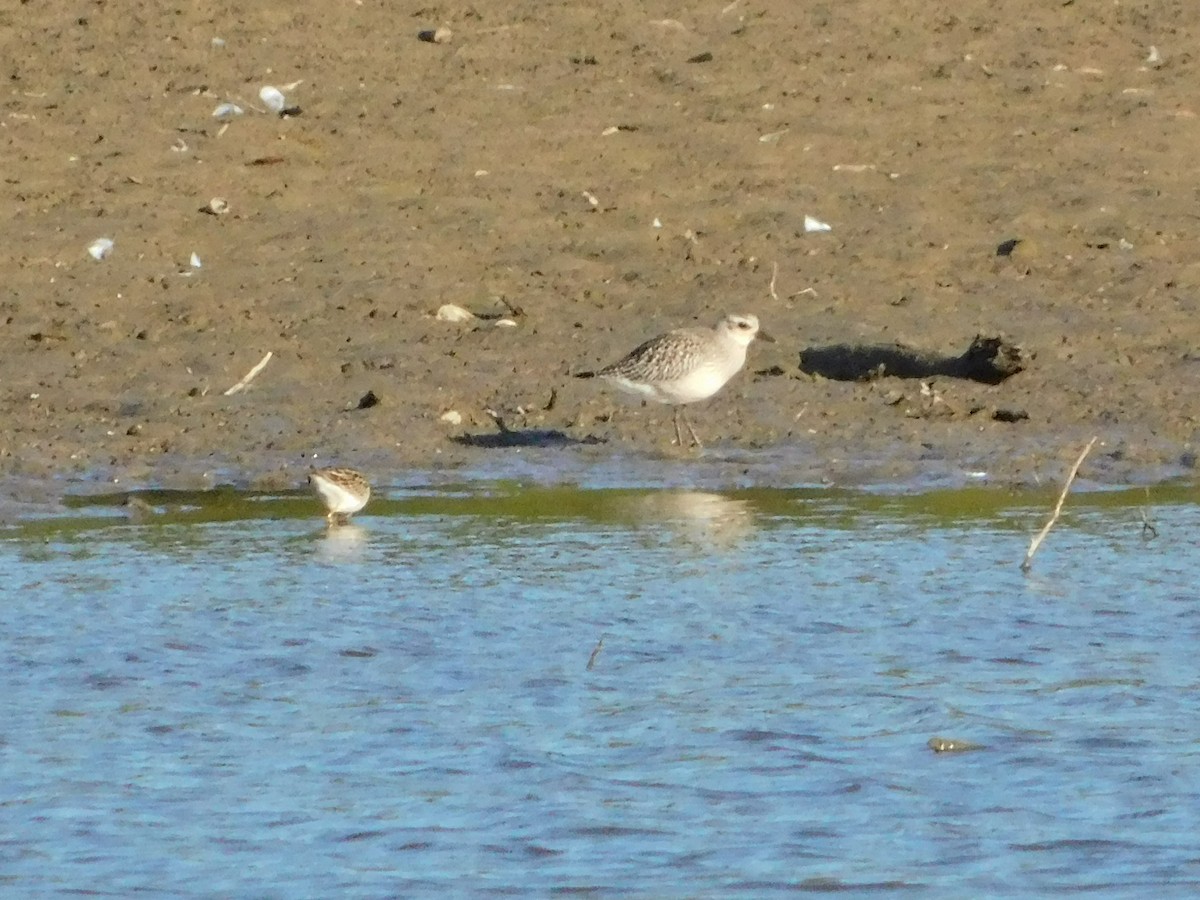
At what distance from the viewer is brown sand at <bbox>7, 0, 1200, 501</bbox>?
11703mm

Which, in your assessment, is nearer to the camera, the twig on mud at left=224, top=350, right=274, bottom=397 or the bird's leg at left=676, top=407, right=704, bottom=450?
the bird's leg at left=676, top=407, right=704, bottom=450

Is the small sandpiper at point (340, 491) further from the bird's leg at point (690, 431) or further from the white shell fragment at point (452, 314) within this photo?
the white shell fragment at point (452, 314)

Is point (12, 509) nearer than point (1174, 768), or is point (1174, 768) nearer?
point (1174, 768)

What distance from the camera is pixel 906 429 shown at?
11.7 metres

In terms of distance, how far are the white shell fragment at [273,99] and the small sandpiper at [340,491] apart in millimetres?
6233

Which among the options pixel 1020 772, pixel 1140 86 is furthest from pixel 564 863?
pixel 1140 86

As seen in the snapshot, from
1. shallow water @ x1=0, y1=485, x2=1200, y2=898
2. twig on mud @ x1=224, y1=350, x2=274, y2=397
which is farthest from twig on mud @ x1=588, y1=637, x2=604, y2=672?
twig on mud @ x1=224, y1=350, x2=274, y2=397

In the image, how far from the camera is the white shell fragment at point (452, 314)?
1311cm

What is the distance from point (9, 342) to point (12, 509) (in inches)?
102

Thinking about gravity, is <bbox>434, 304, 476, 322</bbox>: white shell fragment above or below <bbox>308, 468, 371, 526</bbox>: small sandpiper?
above

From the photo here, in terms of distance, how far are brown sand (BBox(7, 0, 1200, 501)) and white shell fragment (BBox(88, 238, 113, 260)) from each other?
0.29 ft

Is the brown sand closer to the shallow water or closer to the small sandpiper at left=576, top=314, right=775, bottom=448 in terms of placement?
the small sandpiper at left=576, top=314, right=775, bottom=448

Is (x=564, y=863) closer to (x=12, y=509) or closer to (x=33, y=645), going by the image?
(x=33, y=645)

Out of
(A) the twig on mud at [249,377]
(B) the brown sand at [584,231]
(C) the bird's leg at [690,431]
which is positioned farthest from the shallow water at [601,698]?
(A) the twig on mud at [249,377]
